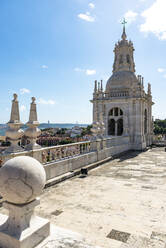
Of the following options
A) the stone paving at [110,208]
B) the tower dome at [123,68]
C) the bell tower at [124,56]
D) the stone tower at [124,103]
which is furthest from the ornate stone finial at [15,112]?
the bell tower at [124,56]

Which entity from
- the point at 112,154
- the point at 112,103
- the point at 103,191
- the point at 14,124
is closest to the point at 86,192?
the point at 103,191

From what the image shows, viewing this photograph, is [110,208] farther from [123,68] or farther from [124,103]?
[123,68]

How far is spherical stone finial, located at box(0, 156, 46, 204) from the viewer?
2908 millimetres

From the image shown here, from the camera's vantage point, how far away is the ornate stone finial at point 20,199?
2916mm

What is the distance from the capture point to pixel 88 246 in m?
3.13

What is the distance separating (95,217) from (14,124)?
3.60 meters

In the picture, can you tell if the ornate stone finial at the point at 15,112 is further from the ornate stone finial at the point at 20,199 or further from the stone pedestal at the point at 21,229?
the stone pedestal at the point at 21,229

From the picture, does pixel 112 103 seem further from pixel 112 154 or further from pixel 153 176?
pixel 153 176

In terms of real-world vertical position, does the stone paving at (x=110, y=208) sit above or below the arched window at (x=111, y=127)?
below

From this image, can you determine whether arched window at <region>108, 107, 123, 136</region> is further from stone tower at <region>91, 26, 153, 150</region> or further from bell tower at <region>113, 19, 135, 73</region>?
bell tower at <region>113, 19, 135, 73</region>

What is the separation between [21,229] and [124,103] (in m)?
17.5

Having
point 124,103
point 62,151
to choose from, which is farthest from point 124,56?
point 62,151

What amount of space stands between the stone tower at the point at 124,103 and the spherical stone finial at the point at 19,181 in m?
14.7

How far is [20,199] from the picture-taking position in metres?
2.96
